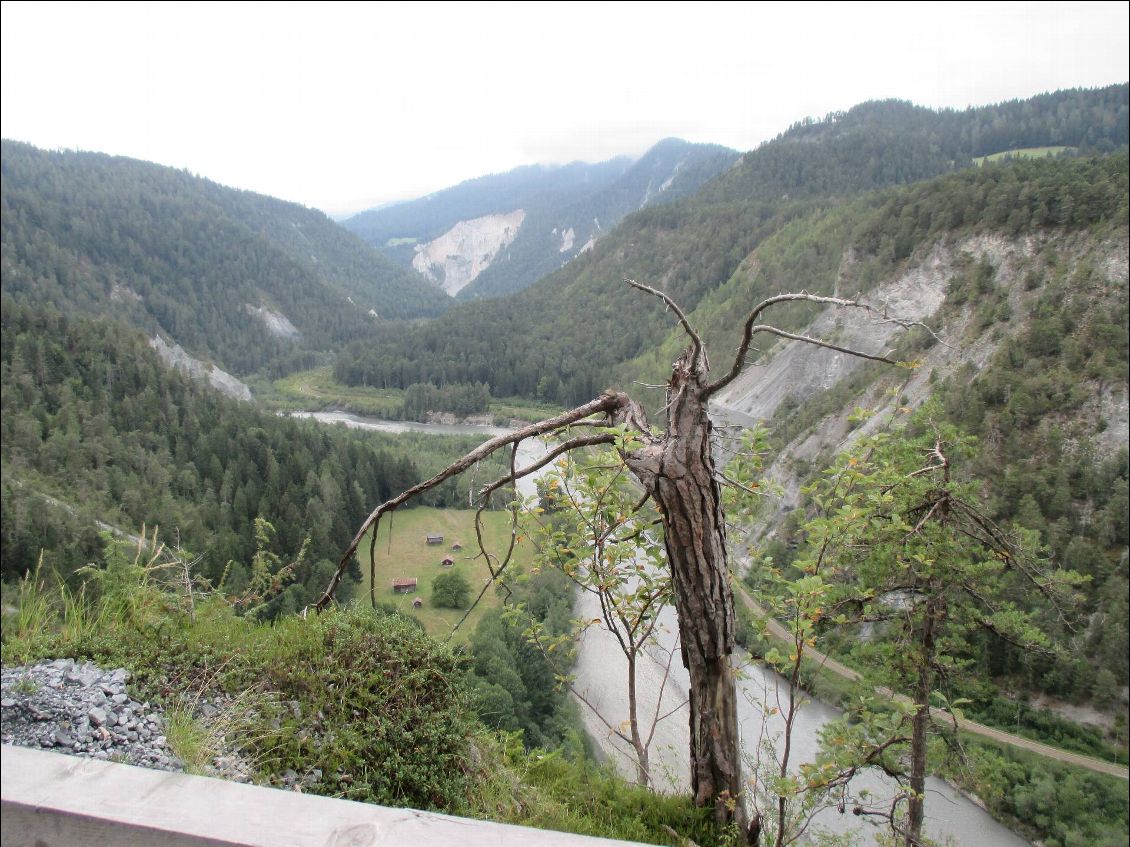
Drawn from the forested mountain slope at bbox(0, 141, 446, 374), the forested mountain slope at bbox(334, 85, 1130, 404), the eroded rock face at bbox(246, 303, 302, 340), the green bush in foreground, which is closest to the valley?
the green bush in foreground

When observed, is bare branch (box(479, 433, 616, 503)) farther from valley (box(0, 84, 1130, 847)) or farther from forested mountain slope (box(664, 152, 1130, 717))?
forested mountain slope (box(664, 152, 1130, 717))

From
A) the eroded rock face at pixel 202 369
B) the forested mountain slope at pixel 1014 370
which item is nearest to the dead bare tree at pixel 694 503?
the forested mountain slope at pixel 1014 370

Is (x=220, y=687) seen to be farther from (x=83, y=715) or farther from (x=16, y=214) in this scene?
(x=16, y=214)

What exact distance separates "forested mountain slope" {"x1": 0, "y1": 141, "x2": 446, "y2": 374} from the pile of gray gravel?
127286 mm

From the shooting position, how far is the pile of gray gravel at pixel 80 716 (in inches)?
91.5

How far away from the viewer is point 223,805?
4.45 ft

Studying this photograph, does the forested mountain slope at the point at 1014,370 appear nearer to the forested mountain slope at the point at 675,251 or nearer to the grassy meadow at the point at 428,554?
the grassy meadow at the point at 428,554

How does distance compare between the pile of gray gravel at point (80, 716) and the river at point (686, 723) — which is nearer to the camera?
the pile of gray gravel at point (80, 716)

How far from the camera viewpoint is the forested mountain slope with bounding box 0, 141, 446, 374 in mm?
119062

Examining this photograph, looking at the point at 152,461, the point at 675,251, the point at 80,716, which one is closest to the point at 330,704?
the point at 80,716

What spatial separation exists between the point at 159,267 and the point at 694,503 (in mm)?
170260

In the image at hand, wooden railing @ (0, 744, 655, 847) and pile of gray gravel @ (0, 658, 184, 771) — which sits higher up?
A: wooden railing @ (0, 744, 655, 847)

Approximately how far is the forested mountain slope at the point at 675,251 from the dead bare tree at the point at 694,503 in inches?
2747

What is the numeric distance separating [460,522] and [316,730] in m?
40.6
